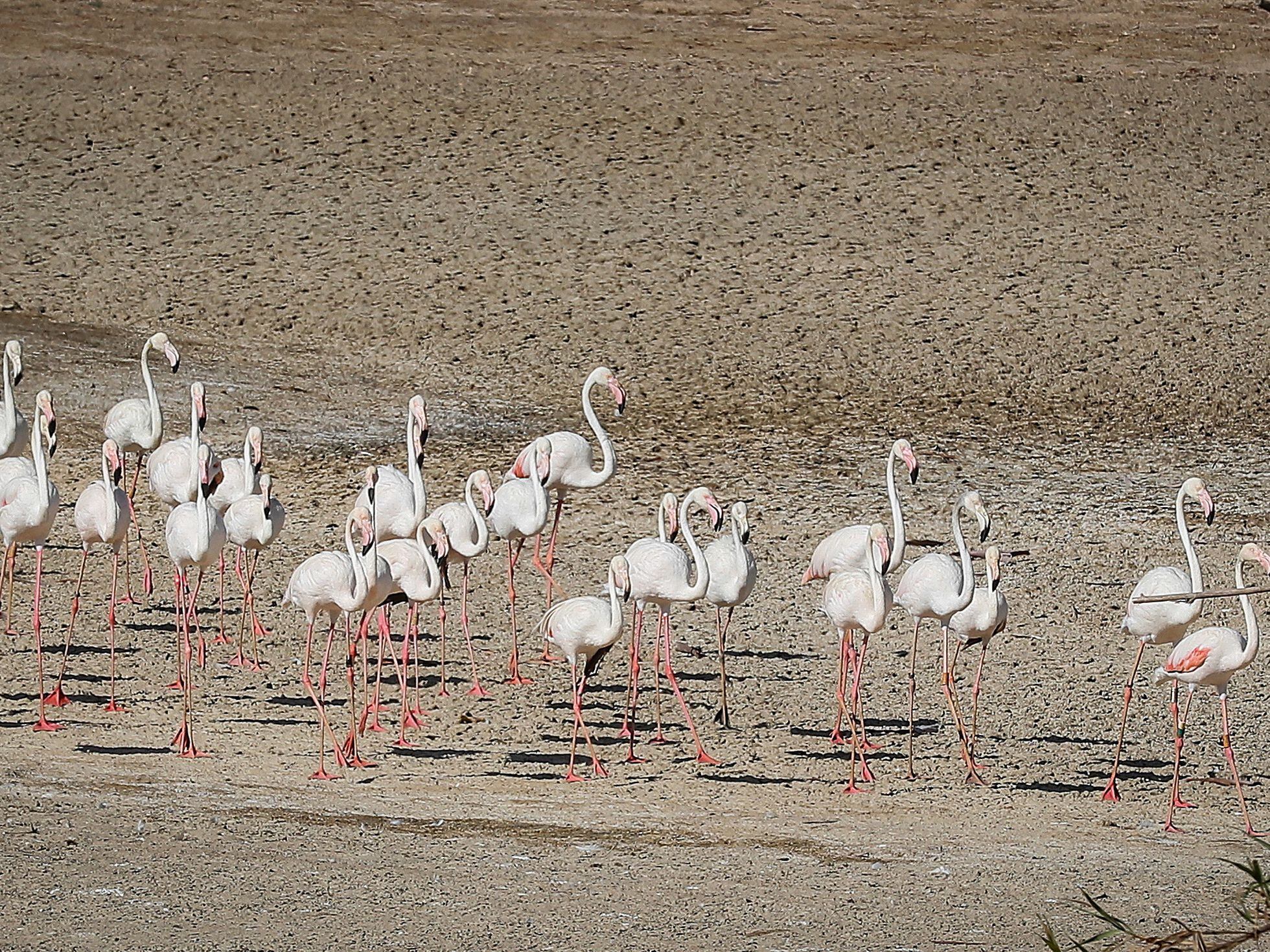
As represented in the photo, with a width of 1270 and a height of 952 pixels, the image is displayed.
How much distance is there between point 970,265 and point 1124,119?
4136mm

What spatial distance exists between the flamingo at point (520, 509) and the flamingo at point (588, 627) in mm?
1457

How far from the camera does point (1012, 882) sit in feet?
22.0

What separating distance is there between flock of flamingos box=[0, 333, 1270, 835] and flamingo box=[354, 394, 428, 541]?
12 millimetres

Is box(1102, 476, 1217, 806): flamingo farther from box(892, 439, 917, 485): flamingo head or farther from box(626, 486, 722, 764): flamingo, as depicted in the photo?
box(626, 486, 722, 764): flamingo

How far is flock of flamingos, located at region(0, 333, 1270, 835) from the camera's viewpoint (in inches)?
330

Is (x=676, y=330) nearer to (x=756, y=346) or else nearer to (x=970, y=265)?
(x=756, y=346)

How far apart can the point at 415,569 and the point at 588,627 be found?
1052 mm

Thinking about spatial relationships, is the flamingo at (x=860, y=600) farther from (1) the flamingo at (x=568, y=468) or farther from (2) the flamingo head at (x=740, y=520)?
(1) the flamingo at (x=568, y=468)

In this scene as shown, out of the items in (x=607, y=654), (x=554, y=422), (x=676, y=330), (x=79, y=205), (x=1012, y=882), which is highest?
(x=79, y=205)

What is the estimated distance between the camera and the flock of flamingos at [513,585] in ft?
27.5

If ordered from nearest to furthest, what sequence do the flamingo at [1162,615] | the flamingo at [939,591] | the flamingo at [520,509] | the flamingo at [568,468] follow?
the flamingo at [1162,615], the flamingo at [939,591], the flamingo at [520,509], the flamingo at [568,468]

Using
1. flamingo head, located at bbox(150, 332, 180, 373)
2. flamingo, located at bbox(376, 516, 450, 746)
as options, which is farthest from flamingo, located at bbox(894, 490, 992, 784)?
flamingo head, located at bbox(150, 332, 180, 373)

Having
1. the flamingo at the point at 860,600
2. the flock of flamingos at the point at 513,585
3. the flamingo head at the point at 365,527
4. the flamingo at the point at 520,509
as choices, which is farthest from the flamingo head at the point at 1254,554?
the flamingo head at the point at 365,527

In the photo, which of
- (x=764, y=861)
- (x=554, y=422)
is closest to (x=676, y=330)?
(x=554, y=422)
